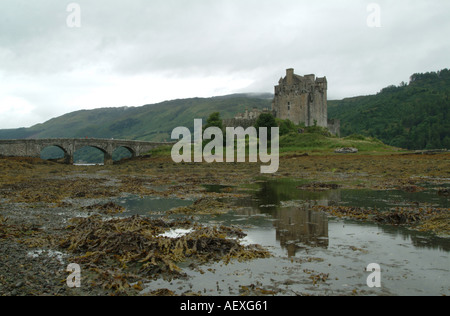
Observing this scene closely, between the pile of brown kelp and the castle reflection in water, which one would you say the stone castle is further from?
the pile of brown kelp

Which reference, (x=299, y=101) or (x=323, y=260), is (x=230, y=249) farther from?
(x=299, y=101)

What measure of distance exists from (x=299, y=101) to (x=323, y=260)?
85.0 metres

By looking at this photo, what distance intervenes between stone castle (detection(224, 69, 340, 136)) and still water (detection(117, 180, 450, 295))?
7814cm

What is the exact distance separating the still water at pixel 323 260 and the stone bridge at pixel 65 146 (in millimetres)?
70551

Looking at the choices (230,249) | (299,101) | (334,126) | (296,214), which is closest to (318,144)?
(299,101)

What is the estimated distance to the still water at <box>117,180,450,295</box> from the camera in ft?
24.0

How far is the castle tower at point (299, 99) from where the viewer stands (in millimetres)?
90750

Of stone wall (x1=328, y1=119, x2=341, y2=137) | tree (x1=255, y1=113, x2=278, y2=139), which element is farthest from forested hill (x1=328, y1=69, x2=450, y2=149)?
tree (x1=255, y1=113, x2=278, y2=139)

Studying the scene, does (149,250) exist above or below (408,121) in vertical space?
below

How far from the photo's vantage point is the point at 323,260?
8969 mm

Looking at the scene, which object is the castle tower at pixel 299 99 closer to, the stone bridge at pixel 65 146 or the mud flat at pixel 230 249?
the stone bridge at pixel 65 146
